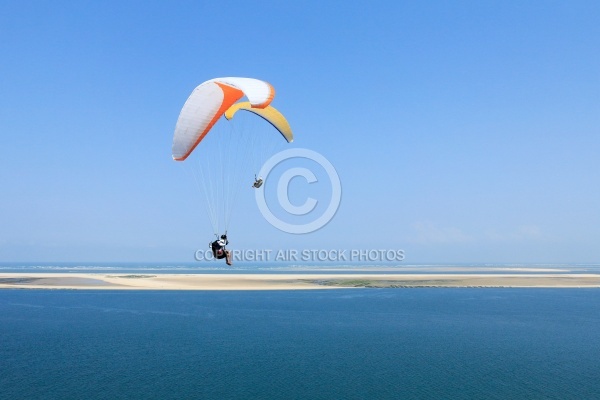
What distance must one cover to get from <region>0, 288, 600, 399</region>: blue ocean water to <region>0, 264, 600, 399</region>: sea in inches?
3.9

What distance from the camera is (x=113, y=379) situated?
22.9 m

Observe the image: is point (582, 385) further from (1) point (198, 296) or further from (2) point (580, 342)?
(1) point (198, 296)

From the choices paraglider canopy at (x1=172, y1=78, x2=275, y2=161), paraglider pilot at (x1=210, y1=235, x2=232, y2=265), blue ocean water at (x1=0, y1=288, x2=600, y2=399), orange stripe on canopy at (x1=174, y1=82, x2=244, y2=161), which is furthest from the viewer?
blue ocean water at (x1=0, y1=288, x2=600, y2=399)

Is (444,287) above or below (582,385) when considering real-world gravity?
above

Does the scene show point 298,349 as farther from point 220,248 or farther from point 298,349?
point 220,248

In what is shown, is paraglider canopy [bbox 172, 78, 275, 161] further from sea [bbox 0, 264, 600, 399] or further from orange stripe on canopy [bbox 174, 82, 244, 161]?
sea [bbox 0, 264, 600, 399]

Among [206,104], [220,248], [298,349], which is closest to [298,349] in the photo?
[298,349]

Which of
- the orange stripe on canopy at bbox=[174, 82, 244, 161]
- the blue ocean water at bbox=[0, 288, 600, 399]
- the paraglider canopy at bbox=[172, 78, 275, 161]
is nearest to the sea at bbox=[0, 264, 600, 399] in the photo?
the blue ocean water at bbox=[0, 288, 600, 399]

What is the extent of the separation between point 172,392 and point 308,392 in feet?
20.8

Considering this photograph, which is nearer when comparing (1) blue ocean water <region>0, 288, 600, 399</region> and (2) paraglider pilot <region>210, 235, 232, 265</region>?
(2) paraglider pilot <region>210, 235, 232, 265</region>

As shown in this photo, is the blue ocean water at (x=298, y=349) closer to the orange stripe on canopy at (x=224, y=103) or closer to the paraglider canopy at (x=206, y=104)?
the orange stripe on canopy at (x=224, y=103)

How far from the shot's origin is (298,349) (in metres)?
29.2

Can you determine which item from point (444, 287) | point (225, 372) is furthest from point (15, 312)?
point (444, 287)

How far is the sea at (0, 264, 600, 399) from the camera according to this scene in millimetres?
21719
